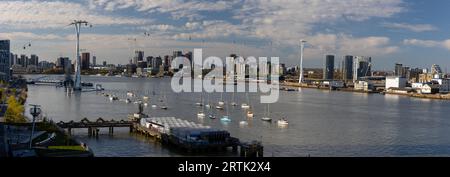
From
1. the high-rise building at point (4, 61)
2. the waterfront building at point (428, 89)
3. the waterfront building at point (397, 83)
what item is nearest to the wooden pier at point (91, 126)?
the high-rise building at point (4, 61)

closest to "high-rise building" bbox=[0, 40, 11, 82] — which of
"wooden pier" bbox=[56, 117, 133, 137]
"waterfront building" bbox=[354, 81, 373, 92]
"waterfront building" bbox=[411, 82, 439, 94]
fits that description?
"wooden pier" bbox=[56, 117, 133, 137]

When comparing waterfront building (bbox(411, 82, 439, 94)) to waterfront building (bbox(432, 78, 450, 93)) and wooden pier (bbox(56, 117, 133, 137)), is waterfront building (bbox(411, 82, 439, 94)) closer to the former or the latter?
waterfront building (bbox(432, 78, 450, 93))

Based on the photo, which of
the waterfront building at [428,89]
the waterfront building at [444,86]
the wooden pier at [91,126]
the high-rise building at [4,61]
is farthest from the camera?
the waterfront building at [444,86]

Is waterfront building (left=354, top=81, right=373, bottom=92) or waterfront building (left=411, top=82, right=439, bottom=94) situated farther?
waterfront building (left=354, top=81, right=373, bottom=92)

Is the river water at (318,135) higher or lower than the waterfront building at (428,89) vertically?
lower

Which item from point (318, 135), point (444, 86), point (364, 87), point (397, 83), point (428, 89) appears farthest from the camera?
point (364, 87)

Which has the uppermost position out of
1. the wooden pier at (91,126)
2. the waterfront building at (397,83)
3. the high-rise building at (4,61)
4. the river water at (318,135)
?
the high-rise building at (4,61)

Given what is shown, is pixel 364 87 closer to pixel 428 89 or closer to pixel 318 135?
pixel 428 89

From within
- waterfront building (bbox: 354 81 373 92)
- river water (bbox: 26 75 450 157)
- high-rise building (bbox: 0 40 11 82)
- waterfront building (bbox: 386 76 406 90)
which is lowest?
river water (bbox: 26 75 450 157)

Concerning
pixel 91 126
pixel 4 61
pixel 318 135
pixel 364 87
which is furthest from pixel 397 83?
pixel 91 126

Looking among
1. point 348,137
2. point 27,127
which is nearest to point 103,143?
point 27,127

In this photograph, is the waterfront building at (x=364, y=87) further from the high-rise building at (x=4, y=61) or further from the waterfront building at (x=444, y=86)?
the high-rise building at (x=4, y=61)

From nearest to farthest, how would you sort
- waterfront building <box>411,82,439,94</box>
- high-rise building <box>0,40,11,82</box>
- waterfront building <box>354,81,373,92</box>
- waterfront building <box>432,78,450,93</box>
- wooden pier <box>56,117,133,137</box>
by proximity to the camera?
wooden pier <box>56,117,133,137</box> → high-rise building <box>0,40,11,82</box> → waterfront building <box>411,82,439,94</box> → waterfront building <box>432,78,450,93</box> → waterfront building <box>354,81,373,92</box>
